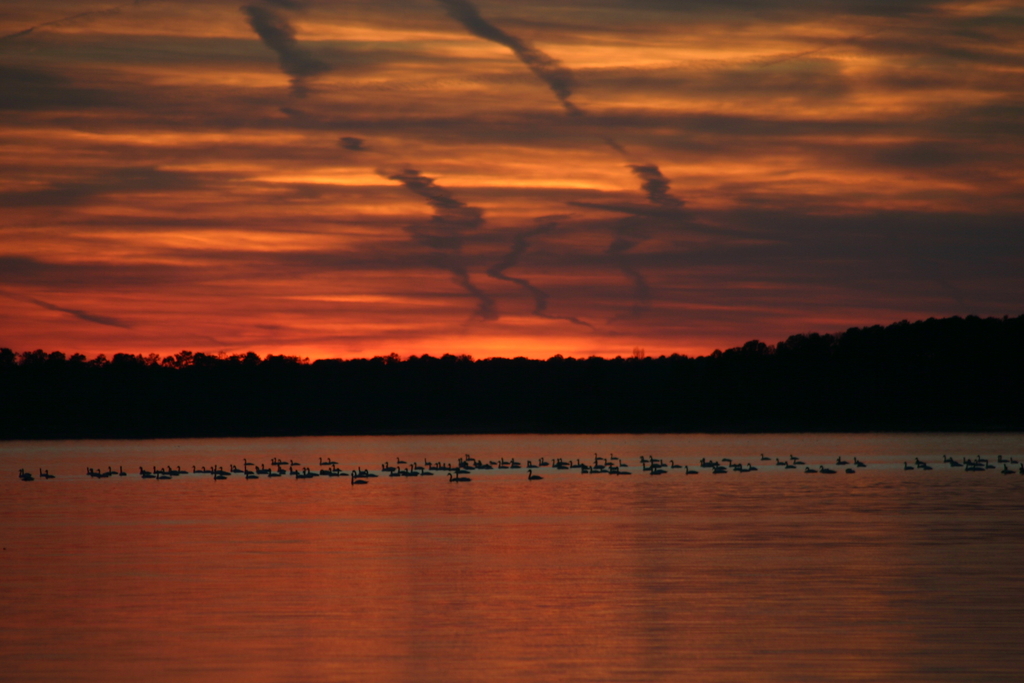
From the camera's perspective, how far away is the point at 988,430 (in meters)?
193

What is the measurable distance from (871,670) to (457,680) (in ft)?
24.4

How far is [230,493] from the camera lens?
72000mm

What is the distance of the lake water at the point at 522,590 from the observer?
23.2m

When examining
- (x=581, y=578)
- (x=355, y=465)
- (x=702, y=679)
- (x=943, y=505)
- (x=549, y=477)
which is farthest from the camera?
(x=355, y=465)

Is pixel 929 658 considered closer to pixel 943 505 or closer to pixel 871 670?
pixel 871 670

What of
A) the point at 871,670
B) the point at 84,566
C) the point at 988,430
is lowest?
the point at 988,430

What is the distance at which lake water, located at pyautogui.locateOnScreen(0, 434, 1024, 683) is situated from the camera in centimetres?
2322

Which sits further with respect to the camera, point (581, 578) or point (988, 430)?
point (988, 430)

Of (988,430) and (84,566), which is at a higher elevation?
(84,566)

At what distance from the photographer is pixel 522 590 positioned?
3148 centimetres

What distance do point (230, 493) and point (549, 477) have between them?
24144 millimetres

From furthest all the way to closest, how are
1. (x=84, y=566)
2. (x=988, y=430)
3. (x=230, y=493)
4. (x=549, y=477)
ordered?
(x=988, y=430)
(x=549, y=477)
(x=230, y=493)
(x=84, y=566)

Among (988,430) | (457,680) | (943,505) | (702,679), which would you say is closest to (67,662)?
(457,680)

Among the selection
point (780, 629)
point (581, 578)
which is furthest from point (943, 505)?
point (780, 629)
